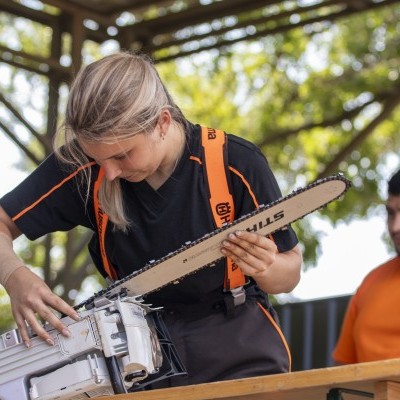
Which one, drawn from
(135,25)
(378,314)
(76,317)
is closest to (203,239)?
(76,317)

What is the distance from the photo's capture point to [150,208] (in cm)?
288

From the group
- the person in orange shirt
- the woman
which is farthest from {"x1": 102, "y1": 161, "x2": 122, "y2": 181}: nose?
the person in orange shirt

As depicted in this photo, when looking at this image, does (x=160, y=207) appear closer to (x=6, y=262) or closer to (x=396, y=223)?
(x=6, y=262)

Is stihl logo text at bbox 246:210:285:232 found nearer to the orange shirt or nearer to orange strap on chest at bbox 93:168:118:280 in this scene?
orange strap on chest at bbox 93:168:118:280

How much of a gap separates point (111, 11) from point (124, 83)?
4.64m

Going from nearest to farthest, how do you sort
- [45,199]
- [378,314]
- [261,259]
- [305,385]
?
[305,385] < [261,259] < [45,199] < [378,314]

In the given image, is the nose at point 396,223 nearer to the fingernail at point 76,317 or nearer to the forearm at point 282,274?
the forearm at point 282,274

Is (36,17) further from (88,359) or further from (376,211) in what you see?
(88,359)

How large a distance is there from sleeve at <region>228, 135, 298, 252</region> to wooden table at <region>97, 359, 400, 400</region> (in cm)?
49

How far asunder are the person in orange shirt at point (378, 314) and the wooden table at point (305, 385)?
133cm

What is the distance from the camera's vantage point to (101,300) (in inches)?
106

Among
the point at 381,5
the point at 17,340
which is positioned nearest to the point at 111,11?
the point at 381,5

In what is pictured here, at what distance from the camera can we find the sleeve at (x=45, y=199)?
2959mm

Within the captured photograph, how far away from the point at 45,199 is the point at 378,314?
1.41m
